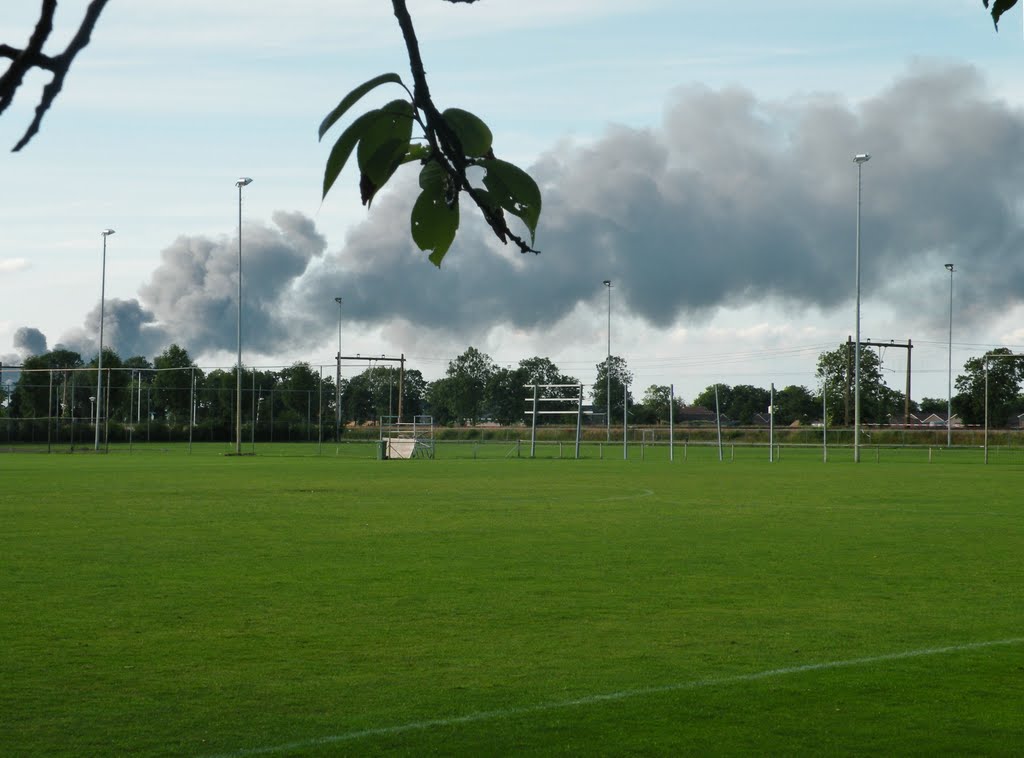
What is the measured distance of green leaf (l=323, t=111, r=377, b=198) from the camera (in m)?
1.39

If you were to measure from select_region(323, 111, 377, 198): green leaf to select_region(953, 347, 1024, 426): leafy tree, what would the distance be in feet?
265

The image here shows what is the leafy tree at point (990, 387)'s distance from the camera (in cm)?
8450

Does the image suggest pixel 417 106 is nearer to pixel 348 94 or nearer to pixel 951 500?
pixel 348 94

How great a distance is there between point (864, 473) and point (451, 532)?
2120cm

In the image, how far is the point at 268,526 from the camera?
56.6 ft

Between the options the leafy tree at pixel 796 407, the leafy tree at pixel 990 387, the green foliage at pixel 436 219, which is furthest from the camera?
the leafy tree at pixel 796 407

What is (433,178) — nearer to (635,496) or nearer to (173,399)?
(635,496)

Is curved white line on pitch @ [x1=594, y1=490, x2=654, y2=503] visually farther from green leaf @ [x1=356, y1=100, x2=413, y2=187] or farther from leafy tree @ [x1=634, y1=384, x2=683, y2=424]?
leafy tree @ [x1=634, y1=384, x2=683, y2=424]

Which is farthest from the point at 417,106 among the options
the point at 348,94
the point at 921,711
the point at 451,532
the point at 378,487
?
the point at 378,487

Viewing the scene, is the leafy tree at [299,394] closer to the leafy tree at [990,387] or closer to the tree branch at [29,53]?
the leafy tree at [990,387]

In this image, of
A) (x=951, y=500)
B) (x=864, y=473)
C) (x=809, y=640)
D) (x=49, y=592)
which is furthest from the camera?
(x=864, y=473)

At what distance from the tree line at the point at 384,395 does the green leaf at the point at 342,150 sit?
142 feet

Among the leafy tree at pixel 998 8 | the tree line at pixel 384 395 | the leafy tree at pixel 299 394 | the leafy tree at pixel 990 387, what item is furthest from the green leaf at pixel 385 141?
the leafy tree at pixel 990 387

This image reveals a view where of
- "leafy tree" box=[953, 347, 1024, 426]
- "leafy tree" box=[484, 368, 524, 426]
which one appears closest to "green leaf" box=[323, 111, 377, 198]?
"leafy tree" box=[953, 347, 1024, 426]
